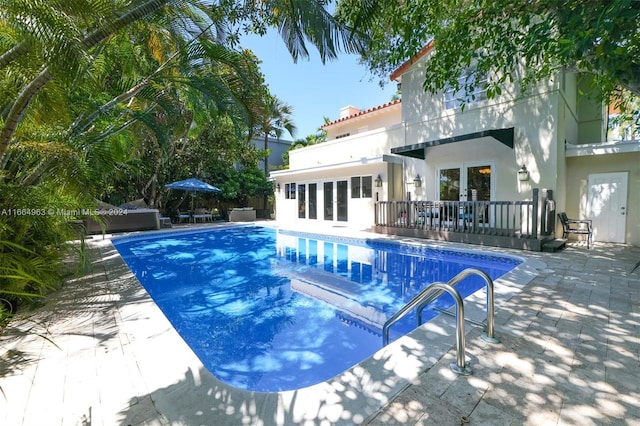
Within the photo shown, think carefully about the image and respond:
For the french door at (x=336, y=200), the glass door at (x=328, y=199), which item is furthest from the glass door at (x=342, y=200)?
the glass door at (x=328, y=199)

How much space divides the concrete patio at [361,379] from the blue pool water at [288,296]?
97 centimetres

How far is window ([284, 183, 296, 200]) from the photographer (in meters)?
18.7

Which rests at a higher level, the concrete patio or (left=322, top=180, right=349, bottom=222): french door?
(left=322, top=180, right=349, bottom=222): french door

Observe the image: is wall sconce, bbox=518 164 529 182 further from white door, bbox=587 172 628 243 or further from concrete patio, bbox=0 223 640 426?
concrete patio, bbox=0 223 640 426

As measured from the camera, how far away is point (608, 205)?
9.94 metres

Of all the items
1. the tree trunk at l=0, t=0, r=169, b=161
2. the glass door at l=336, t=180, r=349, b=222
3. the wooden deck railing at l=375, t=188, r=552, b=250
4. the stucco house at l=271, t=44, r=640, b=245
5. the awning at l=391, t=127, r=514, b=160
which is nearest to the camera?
the tree trunk at l=0, t=0, r=169, b=161

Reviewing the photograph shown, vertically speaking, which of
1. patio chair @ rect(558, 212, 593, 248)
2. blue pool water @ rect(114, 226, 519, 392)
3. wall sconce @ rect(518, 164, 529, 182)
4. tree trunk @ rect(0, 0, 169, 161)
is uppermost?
tree trunk @ rect(0, 0, 169, 161)

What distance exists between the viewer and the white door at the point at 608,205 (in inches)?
381

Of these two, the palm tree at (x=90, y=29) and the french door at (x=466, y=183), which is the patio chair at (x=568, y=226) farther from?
the palm tree at (x=90, y=29)

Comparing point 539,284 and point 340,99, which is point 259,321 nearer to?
point 539,284

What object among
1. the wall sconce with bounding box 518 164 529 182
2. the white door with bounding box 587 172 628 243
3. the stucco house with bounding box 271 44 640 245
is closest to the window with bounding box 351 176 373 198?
the stucco house with bounding box 271 44 640 245

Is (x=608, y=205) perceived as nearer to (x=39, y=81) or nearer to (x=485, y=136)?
(x=485, y=136)

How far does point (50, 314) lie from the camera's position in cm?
436

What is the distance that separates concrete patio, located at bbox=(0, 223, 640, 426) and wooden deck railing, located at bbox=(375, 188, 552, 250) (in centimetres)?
510
